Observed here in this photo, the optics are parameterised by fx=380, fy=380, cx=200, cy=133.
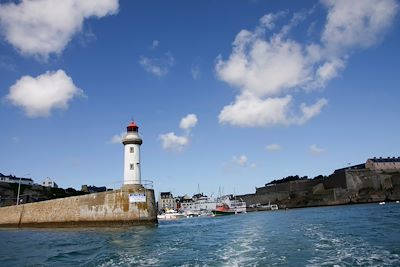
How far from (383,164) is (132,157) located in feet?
322

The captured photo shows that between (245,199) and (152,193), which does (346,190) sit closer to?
(245,199)

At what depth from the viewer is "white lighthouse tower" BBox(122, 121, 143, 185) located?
33719mm

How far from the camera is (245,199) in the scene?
426ft

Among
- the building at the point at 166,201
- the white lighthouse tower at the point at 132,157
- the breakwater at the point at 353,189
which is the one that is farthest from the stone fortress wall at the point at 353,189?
the white lighthouse tower at the point at 132,157

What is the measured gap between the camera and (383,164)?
112 m

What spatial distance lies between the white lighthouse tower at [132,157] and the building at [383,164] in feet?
304

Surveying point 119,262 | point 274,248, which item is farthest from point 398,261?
point 119,262

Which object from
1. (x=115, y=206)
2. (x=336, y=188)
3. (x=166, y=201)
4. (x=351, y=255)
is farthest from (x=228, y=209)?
(x=351, y=255)

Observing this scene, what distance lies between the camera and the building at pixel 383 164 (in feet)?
362

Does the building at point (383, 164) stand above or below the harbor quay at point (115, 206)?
above

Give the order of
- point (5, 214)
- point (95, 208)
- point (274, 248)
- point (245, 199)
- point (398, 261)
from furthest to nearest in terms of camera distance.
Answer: point (245, 199) < point (5, 214) < point (95, 208) < point (274, 248) < point (398, 261)

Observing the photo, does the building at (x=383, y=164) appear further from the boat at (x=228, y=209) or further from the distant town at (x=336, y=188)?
the boat at (x=228, y=209)

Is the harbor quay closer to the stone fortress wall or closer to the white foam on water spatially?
the white foam on water

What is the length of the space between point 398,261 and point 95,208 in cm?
2585
